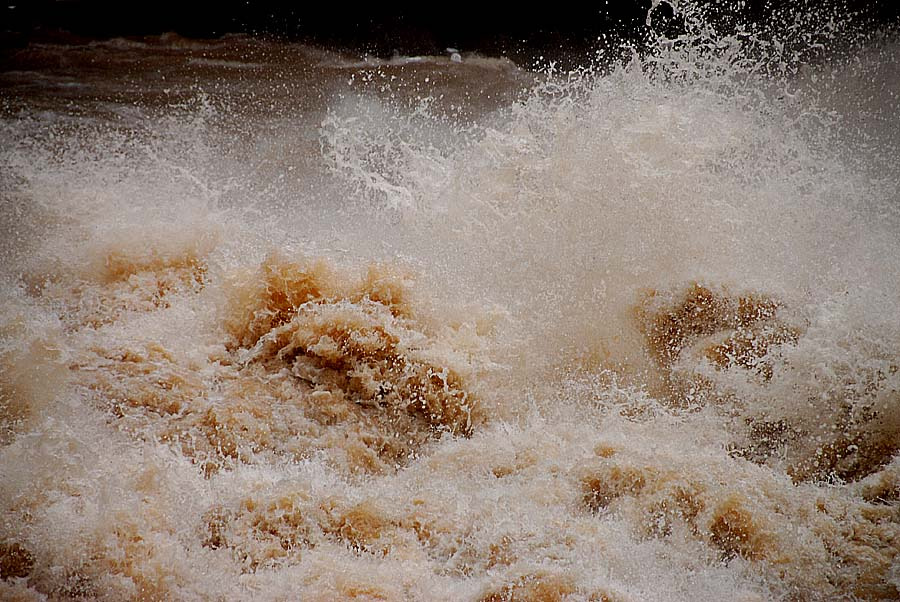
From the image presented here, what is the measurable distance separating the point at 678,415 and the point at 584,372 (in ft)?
0.96

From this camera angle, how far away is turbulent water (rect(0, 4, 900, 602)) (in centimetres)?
168

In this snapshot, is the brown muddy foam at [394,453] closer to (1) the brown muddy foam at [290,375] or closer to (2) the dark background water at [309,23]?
(1) the brown muddy foam at [290,375]

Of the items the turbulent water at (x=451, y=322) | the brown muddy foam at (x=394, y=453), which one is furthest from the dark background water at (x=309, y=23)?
the brown muddy foam at (x=394, y=453)

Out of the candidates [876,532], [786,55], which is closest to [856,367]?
[876,532]

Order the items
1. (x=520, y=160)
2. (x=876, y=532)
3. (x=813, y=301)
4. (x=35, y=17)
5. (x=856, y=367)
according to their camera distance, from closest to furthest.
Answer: (x=876, y=532), (x=856, y=367), (x=813, y=301), (x=520, y=160), (x=35, y=17)

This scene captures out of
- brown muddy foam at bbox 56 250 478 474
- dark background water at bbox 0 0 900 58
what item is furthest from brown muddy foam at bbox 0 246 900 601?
dark background water at bbox 0 0 900 58

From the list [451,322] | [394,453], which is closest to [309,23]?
[451,322]

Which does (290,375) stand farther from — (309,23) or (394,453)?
(309,23)

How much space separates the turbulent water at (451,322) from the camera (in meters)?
1.68

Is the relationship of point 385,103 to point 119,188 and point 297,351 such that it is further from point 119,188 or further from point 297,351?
point 297,351

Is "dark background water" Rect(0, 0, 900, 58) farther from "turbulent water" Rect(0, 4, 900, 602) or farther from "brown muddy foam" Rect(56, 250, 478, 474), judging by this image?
"brown muddy foam" Rect(56, 250, 478, 474)

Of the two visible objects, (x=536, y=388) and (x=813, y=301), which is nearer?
(x=536, y=388)

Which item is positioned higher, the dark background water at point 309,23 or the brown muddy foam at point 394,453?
the dark background water at point 309,23

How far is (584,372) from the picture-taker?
7.55 ft
